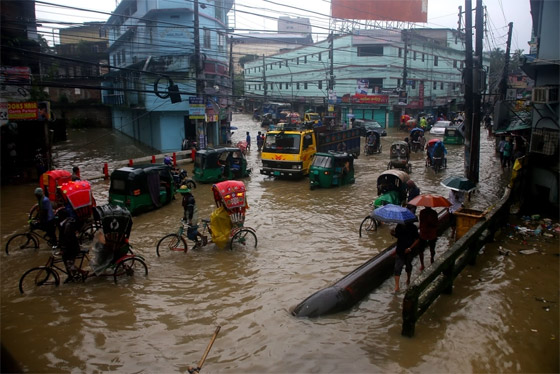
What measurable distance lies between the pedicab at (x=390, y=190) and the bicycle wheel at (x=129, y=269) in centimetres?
646

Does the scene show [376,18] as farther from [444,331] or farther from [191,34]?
[444,331]

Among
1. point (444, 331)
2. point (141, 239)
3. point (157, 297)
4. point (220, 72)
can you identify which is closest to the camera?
point (444, 331)

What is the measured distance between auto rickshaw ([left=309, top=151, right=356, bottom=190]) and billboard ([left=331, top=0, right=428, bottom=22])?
35787mm

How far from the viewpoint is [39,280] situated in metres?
9.26

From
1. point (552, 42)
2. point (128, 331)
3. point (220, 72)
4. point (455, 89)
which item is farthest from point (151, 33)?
point (455, 89)

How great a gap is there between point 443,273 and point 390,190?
6.56 metres

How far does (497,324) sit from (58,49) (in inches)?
2402

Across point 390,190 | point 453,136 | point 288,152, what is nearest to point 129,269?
point 390,190

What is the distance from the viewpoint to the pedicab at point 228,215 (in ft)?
36.8

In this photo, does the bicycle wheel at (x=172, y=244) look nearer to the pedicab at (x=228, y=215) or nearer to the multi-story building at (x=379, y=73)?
the pedicab at (x=228, y=215)

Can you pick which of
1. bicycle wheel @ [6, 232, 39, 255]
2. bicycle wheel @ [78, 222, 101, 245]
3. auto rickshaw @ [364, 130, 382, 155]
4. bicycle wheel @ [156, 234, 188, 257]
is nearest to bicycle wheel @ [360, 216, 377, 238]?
bicycle wheel @ [156, 234, 188, 257]

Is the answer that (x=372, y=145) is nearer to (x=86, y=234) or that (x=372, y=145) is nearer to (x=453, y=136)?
(x=453, y=136)

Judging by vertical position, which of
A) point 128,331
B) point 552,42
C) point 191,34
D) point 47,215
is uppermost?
point 191,34

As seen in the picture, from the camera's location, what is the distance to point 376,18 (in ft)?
165
